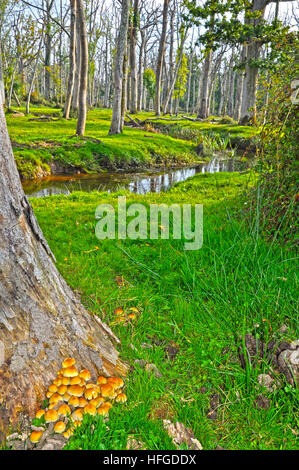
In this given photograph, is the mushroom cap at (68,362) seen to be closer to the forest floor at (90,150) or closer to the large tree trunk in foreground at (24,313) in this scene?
the large tree trunk in foreground at (24,313)

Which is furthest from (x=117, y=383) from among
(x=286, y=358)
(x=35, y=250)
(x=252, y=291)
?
(x=252, y=291)

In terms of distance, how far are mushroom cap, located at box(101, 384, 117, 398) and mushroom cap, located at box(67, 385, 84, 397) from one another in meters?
0.13

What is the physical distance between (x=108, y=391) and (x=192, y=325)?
37.1 inches

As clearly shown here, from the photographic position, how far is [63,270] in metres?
3.22

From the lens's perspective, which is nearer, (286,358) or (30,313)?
(30,313)

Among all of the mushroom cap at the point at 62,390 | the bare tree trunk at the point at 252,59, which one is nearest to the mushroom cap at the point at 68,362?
the mushroom cap at the point at 62,390

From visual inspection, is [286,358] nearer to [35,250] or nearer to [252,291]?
[252,291]

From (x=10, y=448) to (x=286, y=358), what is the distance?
172 centimetres

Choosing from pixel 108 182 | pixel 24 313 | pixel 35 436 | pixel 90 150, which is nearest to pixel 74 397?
pixel 35 436

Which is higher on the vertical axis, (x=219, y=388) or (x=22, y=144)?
(x=22, y=144)

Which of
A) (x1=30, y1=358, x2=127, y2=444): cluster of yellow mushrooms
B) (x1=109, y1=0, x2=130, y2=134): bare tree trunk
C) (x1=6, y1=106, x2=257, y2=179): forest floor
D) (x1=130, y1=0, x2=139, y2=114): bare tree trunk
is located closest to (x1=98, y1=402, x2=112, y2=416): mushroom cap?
(x1=30, y1=358, x2=127, y2=444): cluster of yellow mushrooms

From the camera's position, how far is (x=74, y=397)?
5.82 feet
